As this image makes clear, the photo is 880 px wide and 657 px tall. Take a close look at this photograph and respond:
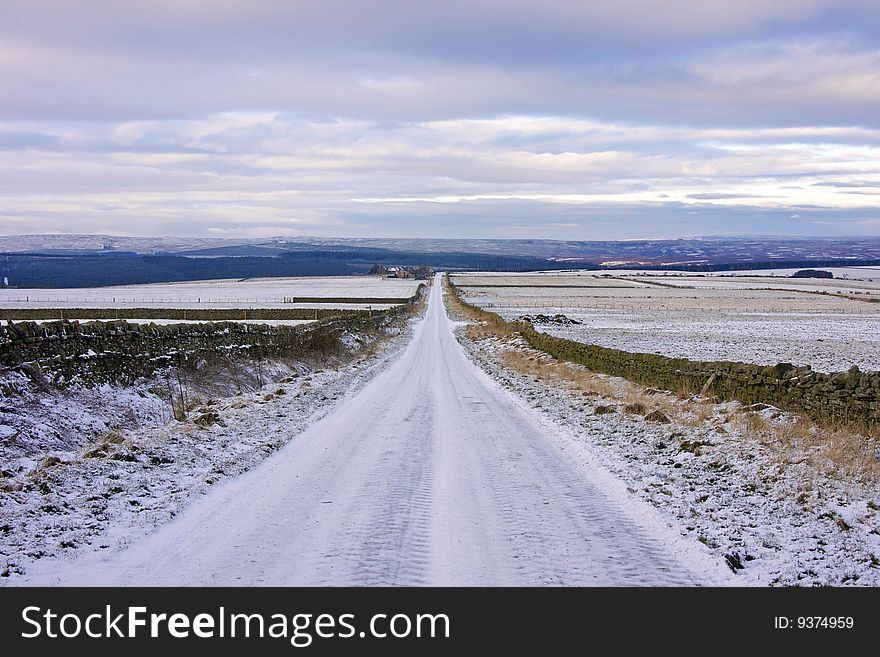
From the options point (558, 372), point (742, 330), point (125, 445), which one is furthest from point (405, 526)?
point (742, 330)

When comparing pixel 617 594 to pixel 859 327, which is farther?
pixel 859 327

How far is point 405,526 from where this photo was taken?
784cm

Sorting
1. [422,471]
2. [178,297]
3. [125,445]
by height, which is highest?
[178,297]

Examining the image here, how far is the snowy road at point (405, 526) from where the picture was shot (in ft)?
21.2

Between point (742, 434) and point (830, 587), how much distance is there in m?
5.59

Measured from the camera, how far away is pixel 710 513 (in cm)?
843

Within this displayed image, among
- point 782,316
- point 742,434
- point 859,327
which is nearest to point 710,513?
point 742,434

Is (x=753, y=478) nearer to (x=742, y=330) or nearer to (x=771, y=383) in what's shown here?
(x=771, y=383)

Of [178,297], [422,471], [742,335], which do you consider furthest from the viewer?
[178,297]

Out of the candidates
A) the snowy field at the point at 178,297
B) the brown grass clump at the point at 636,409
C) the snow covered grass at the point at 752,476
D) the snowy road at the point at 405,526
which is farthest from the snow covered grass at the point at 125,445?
the snowy field at the point at 178,297

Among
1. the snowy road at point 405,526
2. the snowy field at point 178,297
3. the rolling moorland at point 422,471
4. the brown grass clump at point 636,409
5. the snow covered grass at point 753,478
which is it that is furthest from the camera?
the snowy field at point 178,297

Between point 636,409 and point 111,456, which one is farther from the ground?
point 111,456

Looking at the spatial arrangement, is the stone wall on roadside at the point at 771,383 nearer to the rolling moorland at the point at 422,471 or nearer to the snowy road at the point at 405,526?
the rolling moorland at the point at 422,471

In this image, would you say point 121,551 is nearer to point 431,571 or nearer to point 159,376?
point 431,571
